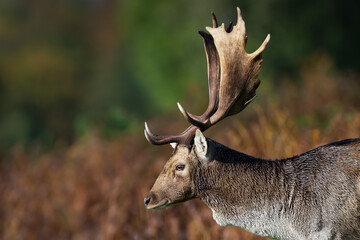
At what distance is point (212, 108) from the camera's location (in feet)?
14.1

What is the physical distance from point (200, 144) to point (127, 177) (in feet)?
11.1

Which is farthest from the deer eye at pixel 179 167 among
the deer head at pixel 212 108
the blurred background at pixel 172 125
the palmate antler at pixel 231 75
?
the blurred background at pixel 172 125

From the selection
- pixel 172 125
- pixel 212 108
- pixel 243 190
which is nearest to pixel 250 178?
pixel 243 190

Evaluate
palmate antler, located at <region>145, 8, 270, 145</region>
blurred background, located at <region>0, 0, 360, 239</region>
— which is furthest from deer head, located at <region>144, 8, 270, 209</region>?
blurred background, located at <region>0, 0, 360, 239</region>

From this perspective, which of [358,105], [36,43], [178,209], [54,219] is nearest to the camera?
[178,209]

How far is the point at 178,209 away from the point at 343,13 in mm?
8393

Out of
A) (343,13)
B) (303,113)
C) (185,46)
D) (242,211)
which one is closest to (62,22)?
(185,46)

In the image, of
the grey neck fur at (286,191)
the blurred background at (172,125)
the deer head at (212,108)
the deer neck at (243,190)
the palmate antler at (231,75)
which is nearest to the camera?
the grey neck fur at (286,191)

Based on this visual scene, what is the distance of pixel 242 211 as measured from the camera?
405 cm

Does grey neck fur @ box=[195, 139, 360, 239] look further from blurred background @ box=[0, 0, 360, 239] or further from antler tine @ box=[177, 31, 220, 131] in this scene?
blurred background @ box=[0, 0, 360, 239]

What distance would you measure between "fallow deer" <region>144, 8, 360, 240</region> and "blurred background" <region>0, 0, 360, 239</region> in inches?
54.7

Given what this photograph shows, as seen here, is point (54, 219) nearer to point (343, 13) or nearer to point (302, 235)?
point (302, 235)

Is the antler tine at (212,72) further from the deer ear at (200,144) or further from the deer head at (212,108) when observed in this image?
the deer ear at (200,144)

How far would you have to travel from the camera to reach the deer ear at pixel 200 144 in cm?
405
